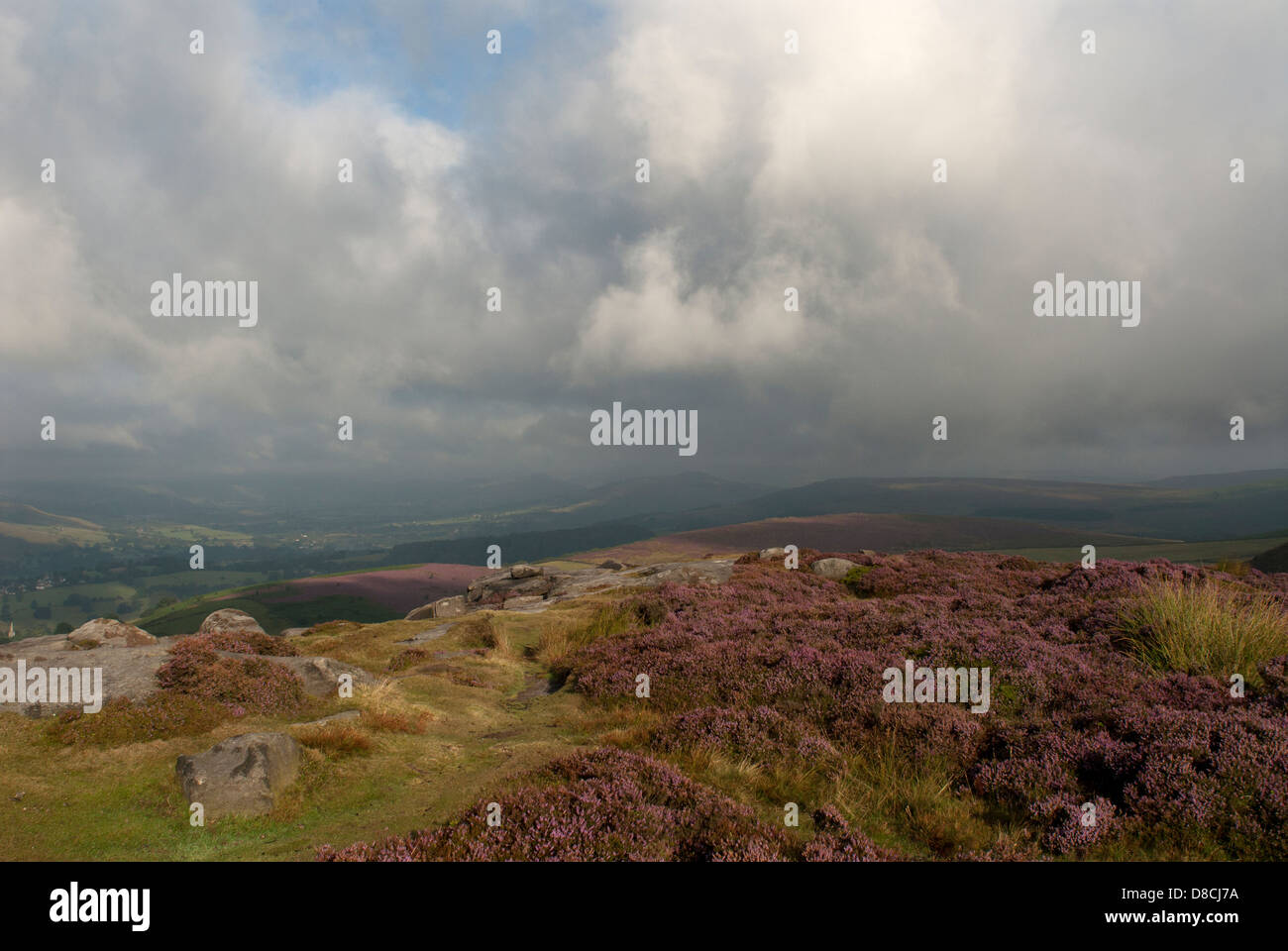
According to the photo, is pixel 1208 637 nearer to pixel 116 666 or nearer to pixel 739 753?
pixel 739 753

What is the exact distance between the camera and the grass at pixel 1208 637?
1098 centimetres

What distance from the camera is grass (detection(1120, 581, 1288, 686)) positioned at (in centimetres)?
1098

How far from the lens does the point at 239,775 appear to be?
8.52 meters

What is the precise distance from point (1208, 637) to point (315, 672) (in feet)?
72.5

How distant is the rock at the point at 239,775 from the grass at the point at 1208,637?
677 inches

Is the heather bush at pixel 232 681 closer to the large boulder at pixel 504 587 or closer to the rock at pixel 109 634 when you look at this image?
the rock at pixel 109 634

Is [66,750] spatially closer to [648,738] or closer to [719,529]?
[648,738]

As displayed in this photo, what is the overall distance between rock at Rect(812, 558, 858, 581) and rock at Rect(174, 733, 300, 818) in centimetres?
2712

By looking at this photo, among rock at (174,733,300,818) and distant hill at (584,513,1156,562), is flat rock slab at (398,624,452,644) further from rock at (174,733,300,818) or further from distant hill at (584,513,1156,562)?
distant hill at (584,513,1156,562)

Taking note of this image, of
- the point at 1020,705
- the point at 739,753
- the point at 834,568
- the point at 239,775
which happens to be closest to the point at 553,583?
the point at 834,568
